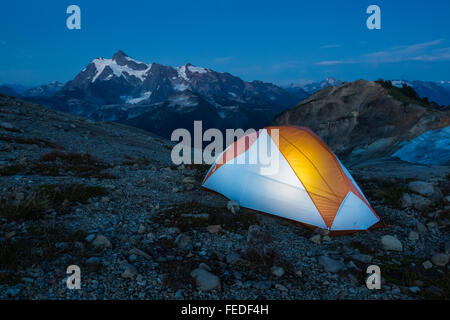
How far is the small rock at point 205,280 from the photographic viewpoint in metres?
4.32

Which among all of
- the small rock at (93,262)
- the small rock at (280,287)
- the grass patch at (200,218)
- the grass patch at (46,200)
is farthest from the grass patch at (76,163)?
the small rock at (280,287)

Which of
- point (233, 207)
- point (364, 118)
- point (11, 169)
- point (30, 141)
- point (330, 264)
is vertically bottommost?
point (330, 264)

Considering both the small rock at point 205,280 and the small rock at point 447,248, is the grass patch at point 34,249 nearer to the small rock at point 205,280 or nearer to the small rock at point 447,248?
the small rock at point 205,280

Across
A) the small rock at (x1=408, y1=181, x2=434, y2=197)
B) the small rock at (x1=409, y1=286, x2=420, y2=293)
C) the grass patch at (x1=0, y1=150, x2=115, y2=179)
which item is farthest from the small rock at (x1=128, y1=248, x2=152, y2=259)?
the small rock at (x1=408, y1=181, x2=434, y2=197)

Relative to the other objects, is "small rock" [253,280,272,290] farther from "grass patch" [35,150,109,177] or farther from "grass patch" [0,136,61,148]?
"grass patch" [0,136,61,148]

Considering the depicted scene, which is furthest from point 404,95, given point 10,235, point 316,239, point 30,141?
point 10,235

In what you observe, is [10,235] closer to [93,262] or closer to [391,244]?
[93,262]

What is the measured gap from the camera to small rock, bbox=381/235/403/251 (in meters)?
6.12

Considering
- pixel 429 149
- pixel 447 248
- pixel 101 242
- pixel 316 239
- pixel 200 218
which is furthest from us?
pixel 429 149

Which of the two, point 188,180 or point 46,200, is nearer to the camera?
point 46,200

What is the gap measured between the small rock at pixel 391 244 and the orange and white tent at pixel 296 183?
0.94 m

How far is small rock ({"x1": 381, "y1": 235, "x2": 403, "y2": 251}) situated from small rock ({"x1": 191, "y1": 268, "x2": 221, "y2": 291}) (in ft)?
14.2

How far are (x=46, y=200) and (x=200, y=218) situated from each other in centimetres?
387

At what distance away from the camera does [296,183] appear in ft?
25.1
